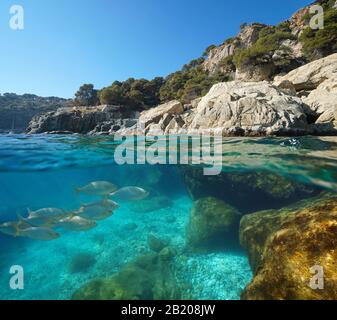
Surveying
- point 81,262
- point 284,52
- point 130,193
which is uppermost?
point 284,52

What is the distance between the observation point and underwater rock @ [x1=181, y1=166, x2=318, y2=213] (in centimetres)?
1094

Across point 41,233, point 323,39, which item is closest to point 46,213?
point 41,233

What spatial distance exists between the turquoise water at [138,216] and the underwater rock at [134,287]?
1.31 feet

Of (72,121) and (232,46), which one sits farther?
(232,46)

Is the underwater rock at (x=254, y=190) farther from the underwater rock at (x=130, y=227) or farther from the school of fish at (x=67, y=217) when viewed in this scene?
the school of fish at (x=67, y=217)

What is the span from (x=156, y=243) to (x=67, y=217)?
3.80 meters

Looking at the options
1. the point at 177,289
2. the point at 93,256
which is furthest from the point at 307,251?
the point at 93,256

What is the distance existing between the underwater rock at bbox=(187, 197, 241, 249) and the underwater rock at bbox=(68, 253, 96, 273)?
3768 mm

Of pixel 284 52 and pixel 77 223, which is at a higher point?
pixel 284 52

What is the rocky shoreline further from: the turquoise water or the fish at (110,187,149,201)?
the fish at (110,187,149,201)

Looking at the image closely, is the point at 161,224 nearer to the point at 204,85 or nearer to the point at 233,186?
the point at 233,186

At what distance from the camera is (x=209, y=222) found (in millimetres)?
9484

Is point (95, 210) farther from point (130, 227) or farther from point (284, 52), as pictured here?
point (284, 52)

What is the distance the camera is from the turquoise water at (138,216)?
23.7 ft
